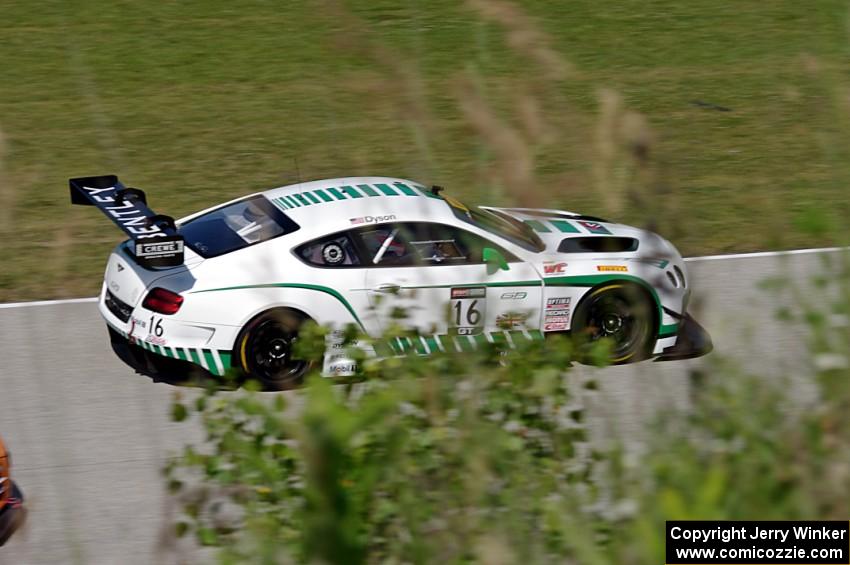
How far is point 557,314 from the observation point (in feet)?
28.7

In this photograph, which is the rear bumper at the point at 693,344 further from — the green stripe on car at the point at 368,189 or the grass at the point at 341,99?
the green stripe on car at the point at 368,189

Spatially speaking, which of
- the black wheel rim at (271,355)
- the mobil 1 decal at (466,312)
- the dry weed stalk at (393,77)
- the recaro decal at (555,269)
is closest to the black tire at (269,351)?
the black wheel rim at (271,355)

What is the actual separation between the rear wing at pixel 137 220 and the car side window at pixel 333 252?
33.8 inches

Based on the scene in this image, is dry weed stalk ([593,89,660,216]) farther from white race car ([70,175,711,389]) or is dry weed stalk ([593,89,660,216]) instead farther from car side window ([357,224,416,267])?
car side window ([357,224,416,267])

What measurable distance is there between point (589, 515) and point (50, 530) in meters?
4.67

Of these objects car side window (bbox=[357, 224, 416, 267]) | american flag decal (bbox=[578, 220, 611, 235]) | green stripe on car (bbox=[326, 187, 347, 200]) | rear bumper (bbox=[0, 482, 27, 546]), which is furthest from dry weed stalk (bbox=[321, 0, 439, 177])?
american flag decal (bbox=[578, 220, 611, 235])

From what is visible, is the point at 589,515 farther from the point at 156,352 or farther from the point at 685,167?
the point at 685,167

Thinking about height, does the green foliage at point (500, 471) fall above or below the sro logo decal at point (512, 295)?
above

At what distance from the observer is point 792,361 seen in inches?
115

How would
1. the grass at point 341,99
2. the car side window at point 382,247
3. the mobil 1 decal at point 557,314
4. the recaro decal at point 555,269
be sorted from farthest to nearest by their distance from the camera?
1. the mobil 1 decal at point 557,314
2. the car side window at point 382,247
3. the recaro decal at point 555,269
4. the grass at point 341,99

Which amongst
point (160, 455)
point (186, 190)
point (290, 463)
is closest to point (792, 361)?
point (290, 463)

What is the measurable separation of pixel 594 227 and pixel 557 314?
0.91 metres

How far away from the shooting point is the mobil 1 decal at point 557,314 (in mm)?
8680
